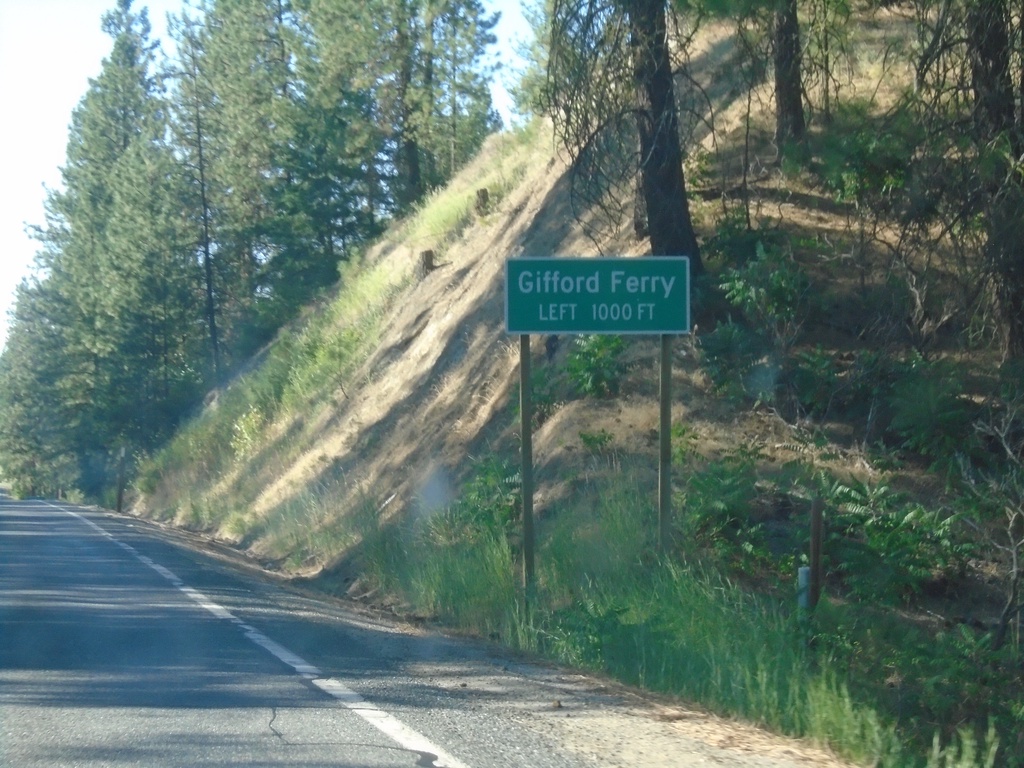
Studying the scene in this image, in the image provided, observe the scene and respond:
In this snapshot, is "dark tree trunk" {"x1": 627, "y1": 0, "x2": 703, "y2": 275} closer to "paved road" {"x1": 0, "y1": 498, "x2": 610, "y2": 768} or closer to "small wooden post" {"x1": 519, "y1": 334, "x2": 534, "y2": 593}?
"small wooden post" {"x1": 519, "y1": 334, "x2": 534, "y2": 593}

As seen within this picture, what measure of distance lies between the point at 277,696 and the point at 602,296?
559 centimetres

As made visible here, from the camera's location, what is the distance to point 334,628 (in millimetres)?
11633

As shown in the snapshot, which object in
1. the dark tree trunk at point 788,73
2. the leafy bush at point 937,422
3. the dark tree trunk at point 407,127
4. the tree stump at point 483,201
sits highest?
the dark tree trunk at point 407,127

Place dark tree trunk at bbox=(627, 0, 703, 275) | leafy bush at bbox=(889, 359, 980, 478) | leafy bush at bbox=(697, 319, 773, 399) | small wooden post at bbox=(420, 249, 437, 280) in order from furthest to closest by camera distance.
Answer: small wooden post at bbox=(420, 249, 437, 280)
leafy bush at bbox=(697, 319, 773, 399)
dark tree trunk at bbox=(627, 0, 703, 275)
leafy bush at bbox=(889, 359, 980, 478)

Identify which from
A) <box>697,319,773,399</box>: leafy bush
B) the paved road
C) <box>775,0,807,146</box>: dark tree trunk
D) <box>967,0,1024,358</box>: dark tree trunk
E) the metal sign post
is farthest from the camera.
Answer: <box>697,319,773,399</box>: leafy bush

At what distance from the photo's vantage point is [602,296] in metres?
12.1

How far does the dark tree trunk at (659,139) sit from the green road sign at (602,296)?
116 inches

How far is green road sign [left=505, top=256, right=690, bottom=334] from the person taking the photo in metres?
12.1

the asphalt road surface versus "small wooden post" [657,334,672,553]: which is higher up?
"small wooden post" [657,334,672,553]

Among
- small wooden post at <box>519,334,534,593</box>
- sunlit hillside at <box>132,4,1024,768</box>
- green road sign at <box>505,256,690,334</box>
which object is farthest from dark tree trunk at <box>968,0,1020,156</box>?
small wooden post at <box>519,334,534,593</box>

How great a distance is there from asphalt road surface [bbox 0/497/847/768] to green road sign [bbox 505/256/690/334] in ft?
11.1

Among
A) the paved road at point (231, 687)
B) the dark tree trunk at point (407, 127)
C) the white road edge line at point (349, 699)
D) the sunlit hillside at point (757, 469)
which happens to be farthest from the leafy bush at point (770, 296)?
the dark tree trunk at point (407, 127)

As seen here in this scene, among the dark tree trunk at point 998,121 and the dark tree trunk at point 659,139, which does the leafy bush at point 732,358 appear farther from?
the dark tree trunk at point 998,121

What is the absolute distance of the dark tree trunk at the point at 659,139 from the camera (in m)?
14.0
